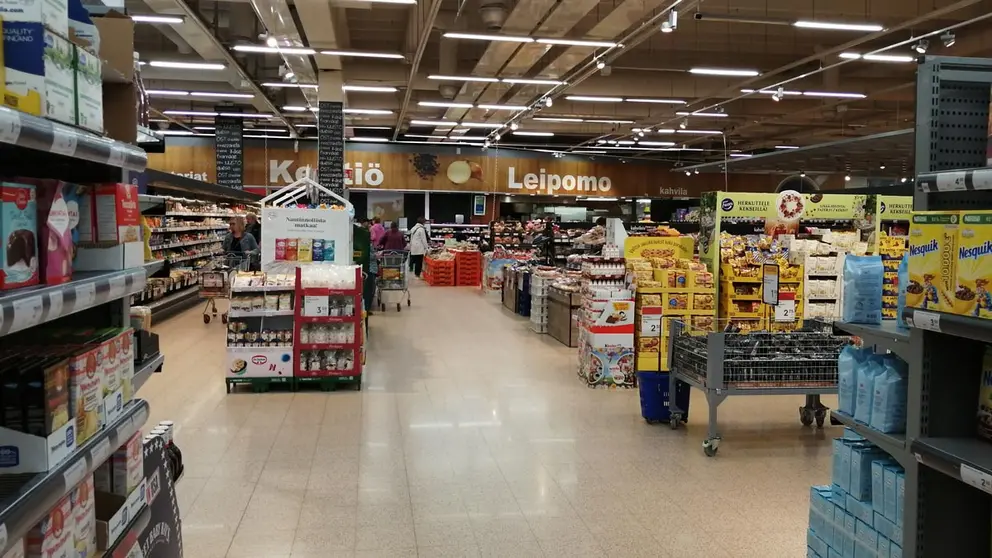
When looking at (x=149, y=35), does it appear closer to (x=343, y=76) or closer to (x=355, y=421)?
(x=343, y=76)

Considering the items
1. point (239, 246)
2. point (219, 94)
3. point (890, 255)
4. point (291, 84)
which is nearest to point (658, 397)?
point (890, 255)

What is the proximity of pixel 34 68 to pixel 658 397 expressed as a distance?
5267 millimetres

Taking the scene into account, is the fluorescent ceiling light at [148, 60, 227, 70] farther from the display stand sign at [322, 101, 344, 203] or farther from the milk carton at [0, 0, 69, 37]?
the milk carton at [0, 0, 69, 37]

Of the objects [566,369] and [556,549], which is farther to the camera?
[566,369]

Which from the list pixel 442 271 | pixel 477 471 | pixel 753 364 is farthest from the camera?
pixel 442 271

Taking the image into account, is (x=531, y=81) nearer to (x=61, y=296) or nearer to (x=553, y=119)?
(x=553, y=119)

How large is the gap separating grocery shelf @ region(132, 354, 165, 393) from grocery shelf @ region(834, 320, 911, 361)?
2614 mm

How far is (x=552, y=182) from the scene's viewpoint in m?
24.2

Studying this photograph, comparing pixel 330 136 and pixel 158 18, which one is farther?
pixel 330 136

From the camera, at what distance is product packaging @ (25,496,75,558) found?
179 cm

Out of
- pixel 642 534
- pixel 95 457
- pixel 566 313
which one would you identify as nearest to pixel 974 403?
pixel 642 534

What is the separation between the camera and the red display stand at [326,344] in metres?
7.20

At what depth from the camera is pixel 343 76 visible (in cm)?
1362

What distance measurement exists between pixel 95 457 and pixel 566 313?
334 inches
